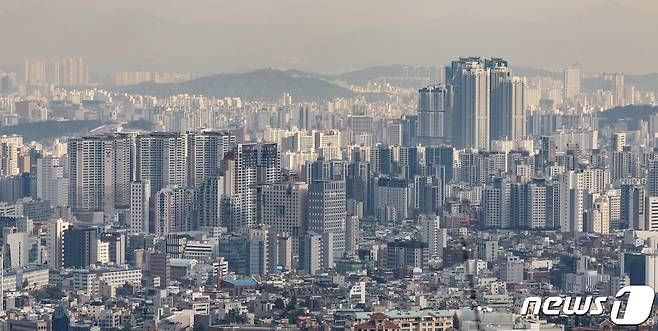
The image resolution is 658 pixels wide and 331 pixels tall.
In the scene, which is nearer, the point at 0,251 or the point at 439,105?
the point at 0,251

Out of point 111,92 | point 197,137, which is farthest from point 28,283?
point 111,92

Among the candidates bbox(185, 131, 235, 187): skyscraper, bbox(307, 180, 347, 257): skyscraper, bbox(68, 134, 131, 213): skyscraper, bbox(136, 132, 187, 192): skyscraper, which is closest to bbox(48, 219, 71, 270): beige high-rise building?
bbox(307, 180, 347, 257): skyscraper

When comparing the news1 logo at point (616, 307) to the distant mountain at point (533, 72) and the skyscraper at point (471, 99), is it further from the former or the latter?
the skyscraper at point (471, 99)

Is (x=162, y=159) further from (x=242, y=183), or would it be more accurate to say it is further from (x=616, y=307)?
(x=616, y=307)

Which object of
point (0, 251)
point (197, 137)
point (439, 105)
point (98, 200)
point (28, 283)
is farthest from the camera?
point (439, 105)

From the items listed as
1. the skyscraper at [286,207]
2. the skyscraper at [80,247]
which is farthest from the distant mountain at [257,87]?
the skyscraper at [80,247]

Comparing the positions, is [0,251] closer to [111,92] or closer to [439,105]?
[111,92]

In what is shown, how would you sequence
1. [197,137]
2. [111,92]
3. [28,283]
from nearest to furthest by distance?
[28,283] → [197,137] → [111,92]

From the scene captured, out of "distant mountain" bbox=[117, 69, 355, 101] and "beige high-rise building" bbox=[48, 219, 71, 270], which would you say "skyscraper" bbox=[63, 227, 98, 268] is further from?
"distant mountain" bbox=[117, 69, 355, 101]
